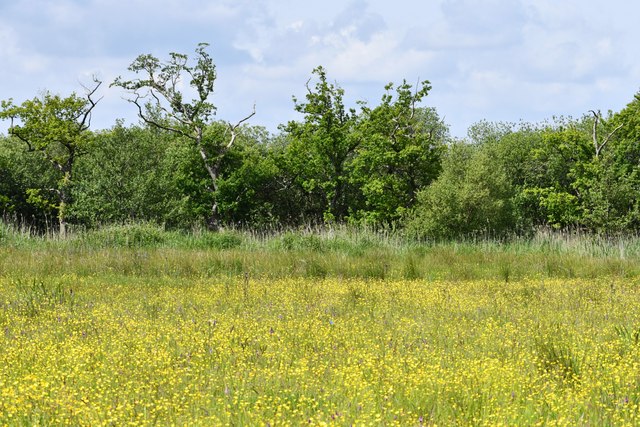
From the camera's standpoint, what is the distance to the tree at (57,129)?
4072cm

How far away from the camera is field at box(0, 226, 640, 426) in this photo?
4867 millimetres

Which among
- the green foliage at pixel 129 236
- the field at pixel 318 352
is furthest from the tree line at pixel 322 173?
the field at pixel 318 352

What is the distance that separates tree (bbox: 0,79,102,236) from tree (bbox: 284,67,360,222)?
1419 cm

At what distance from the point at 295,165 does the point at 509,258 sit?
→ 69.5ft

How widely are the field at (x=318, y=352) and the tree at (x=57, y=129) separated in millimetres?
28718

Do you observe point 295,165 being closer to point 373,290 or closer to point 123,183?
point 123,183

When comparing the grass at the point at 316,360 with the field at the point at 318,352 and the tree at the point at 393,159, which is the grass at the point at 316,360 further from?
the tree at the point at 393,159

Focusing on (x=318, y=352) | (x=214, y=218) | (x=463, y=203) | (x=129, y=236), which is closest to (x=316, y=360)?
(x=318, y=352)

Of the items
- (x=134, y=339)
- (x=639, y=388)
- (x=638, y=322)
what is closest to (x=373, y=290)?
(x=638, y=322)

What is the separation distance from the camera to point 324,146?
3616 centimetres

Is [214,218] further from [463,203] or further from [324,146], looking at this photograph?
[463,203]

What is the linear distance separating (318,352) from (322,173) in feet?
103

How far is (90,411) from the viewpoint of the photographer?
4660 millimetres

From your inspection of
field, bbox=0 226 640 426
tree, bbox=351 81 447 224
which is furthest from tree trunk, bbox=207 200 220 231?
field, bbox=0 226 640 426
